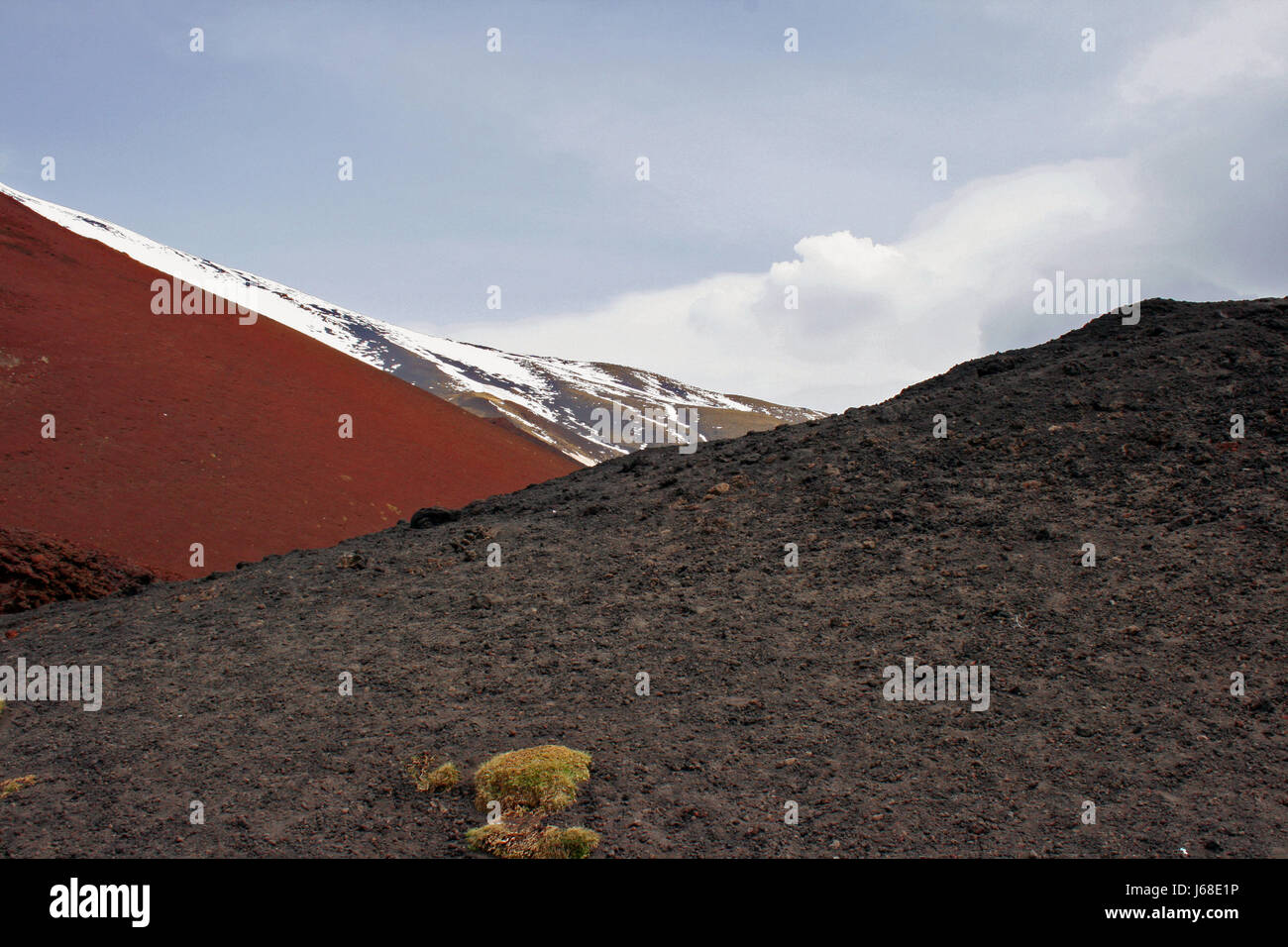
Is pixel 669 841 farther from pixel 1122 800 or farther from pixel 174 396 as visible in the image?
pixel 174 396

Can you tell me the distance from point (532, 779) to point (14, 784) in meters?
4.38

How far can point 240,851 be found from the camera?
6648 mm

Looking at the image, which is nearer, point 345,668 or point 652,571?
point 345,668

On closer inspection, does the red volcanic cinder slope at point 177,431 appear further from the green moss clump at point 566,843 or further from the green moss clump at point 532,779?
the green moss clump at point 566,843

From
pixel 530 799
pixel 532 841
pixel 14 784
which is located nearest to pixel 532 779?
pixel 530 799

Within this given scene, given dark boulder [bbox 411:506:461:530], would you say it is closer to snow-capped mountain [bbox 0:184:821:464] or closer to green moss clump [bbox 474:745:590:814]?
green moss clump [bbox 474:745:590:814]

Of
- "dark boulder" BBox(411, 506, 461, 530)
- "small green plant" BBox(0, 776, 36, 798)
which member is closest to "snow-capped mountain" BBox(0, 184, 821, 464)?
"dark boulder" BBox(411, 506, 461, 530)

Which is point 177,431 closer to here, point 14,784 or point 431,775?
point 14,784

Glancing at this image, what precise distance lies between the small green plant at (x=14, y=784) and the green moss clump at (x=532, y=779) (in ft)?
12.5

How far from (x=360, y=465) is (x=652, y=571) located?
18867 mm

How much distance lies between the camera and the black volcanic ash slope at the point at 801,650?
6.83 metres

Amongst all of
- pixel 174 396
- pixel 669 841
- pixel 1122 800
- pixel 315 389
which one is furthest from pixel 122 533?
pixel 1122 800

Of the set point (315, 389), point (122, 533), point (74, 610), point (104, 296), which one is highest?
point (104, 296)

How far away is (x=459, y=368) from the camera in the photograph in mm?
128750
